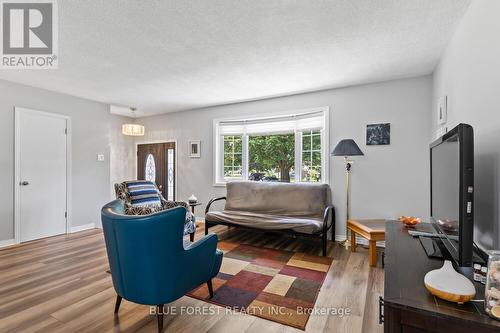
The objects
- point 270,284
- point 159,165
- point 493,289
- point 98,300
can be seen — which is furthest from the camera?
point 159,165

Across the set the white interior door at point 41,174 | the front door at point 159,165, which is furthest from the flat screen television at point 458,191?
the white interior door at point 41,174

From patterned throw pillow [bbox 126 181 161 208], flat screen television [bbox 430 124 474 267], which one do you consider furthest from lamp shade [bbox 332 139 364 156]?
patterned throw pillow [bbox 126 181 161 208]

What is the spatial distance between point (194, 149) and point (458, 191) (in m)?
4.76

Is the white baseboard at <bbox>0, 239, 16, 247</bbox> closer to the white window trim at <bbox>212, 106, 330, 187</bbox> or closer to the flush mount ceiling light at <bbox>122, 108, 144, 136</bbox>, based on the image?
the flush mount ceiling light at <bbox>122, 108, 144, 136</bbox>

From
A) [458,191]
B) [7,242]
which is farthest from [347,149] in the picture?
[7,242]

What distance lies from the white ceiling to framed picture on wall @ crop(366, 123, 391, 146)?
2.20ft

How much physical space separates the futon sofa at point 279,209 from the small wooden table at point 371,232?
0.38 meters

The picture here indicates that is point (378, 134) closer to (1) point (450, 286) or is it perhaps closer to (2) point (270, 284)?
(2) point (270, 284)

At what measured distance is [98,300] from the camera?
221 cm

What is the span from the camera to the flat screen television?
1109mm

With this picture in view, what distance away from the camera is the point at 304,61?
2.94 meters

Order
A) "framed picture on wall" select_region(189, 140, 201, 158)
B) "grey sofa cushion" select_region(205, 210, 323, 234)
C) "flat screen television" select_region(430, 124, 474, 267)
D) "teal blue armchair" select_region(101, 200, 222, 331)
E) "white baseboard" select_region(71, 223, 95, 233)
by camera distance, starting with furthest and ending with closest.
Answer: "framed picture on wall" select_region(189, 140, 201, 158) → "white baseboard" select_region(71, 223, 95, 233) → "grey sofa cushion" select_region(205, 210, 323, 234) → "teal blue armchair" select_region(101, 200, 222, 331) → "flat screen television" select_region(430, 124, 474, 267)

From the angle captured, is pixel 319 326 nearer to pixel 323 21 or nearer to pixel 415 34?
pixel 323 21

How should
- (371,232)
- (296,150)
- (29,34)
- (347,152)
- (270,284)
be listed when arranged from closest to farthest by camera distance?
(29,34) < (270,284) < (371,232) < (347,152) < (296,150)
